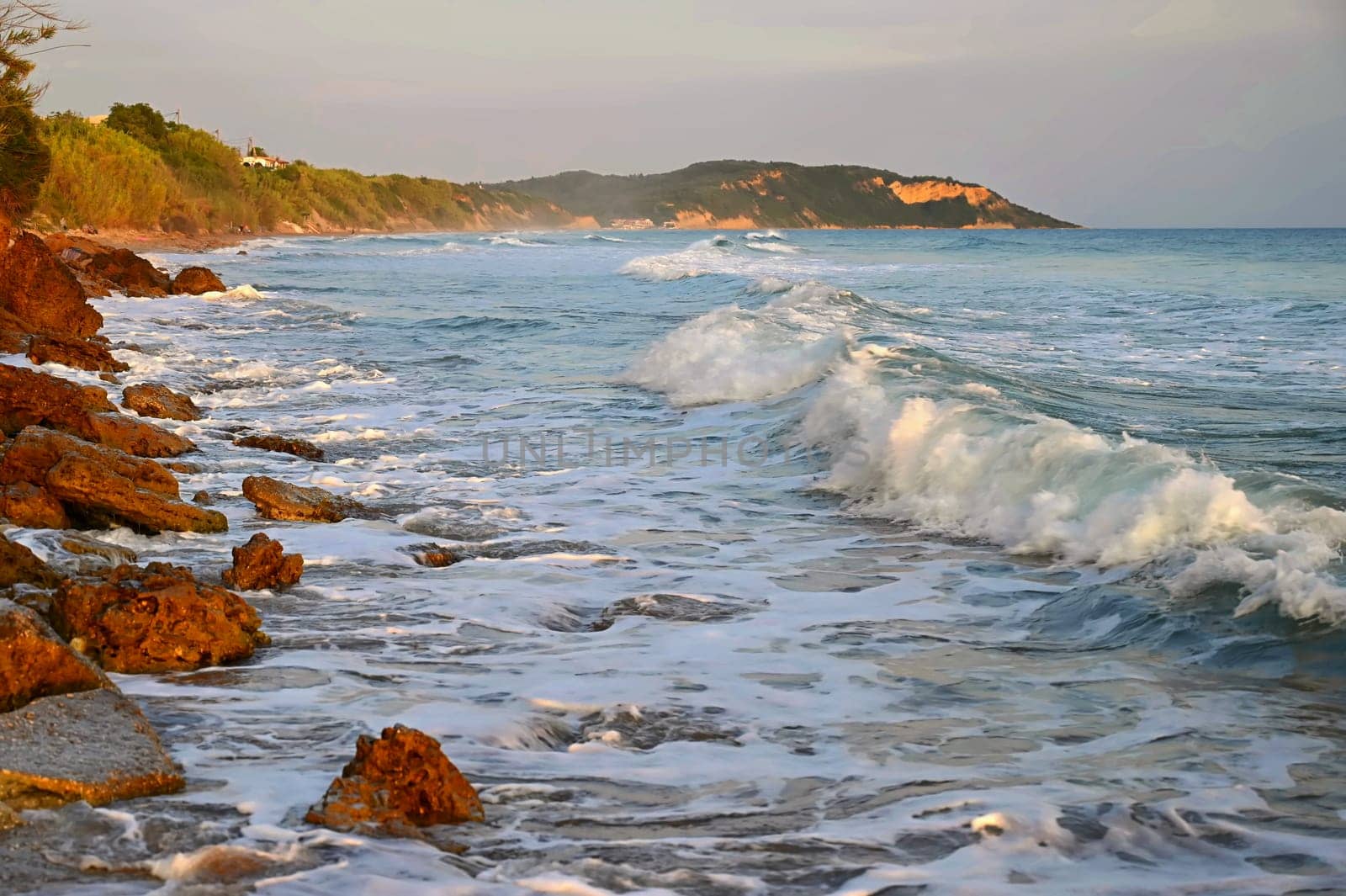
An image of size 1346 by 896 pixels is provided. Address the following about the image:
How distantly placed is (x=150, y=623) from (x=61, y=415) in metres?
3.91

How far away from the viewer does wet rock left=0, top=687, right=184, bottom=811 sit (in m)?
3.16

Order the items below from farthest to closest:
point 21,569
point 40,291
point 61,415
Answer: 1. point 40,291
2. point 61,415
3. point 21,569

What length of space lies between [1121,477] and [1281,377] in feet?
26.3

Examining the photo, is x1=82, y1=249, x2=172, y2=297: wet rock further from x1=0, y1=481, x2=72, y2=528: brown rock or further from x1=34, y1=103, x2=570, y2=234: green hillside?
x1=0, y1=481, x2=72, y2=528: brown rock

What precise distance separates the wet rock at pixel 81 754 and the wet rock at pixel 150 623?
99 centimetres

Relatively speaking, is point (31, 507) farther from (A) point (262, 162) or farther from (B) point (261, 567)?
(A) point (262, 162)

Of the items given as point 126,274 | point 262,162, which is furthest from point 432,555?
point 262,162

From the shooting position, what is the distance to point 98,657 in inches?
178

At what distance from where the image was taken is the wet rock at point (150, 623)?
4.56 metres

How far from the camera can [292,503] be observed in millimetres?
7430

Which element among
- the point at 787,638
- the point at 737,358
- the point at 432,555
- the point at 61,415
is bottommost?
the point at 787,638

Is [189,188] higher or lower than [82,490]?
higher

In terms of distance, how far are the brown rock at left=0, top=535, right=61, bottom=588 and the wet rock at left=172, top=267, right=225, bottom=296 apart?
67.4 feet

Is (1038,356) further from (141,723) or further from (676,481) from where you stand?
(141,723)
